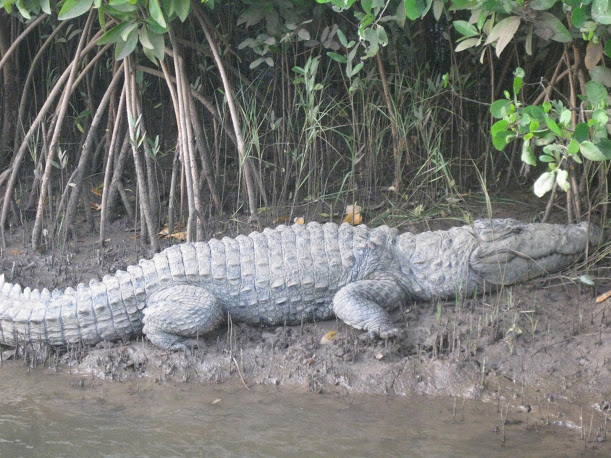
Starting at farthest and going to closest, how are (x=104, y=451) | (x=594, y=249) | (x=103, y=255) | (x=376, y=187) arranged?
(x=376, y=187) → (x=103, y=255) → (x=594, y=249) → (x=104, y=451)

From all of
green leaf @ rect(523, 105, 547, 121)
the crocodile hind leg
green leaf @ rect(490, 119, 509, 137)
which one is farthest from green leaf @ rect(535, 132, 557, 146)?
the crocodile hind leg

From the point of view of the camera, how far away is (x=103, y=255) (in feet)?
18.4

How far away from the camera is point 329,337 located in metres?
4.44

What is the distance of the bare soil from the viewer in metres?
3.87

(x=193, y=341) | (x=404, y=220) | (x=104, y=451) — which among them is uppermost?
(x=404, y=220)

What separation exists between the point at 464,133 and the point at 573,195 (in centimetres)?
139

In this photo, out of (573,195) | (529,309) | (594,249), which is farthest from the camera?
(573,195)

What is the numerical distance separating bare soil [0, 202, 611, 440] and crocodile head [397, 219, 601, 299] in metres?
0.11

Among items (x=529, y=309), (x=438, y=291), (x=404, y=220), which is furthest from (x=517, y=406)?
(x=404, y=220)

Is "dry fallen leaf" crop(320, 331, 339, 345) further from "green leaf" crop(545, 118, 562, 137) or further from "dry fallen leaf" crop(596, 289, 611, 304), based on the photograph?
"green leaf" crop(545, 118, 562, 137)

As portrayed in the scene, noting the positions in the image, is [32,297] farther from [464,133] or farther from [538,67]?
[538,67]

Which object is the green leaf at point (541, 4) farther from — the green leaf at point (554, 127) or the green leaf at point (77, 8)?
the green leaf at point (77, 8)

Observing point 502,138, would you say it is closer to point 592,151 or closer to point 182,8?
point 592,151

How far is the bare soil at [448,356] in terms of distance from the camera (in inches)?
152
